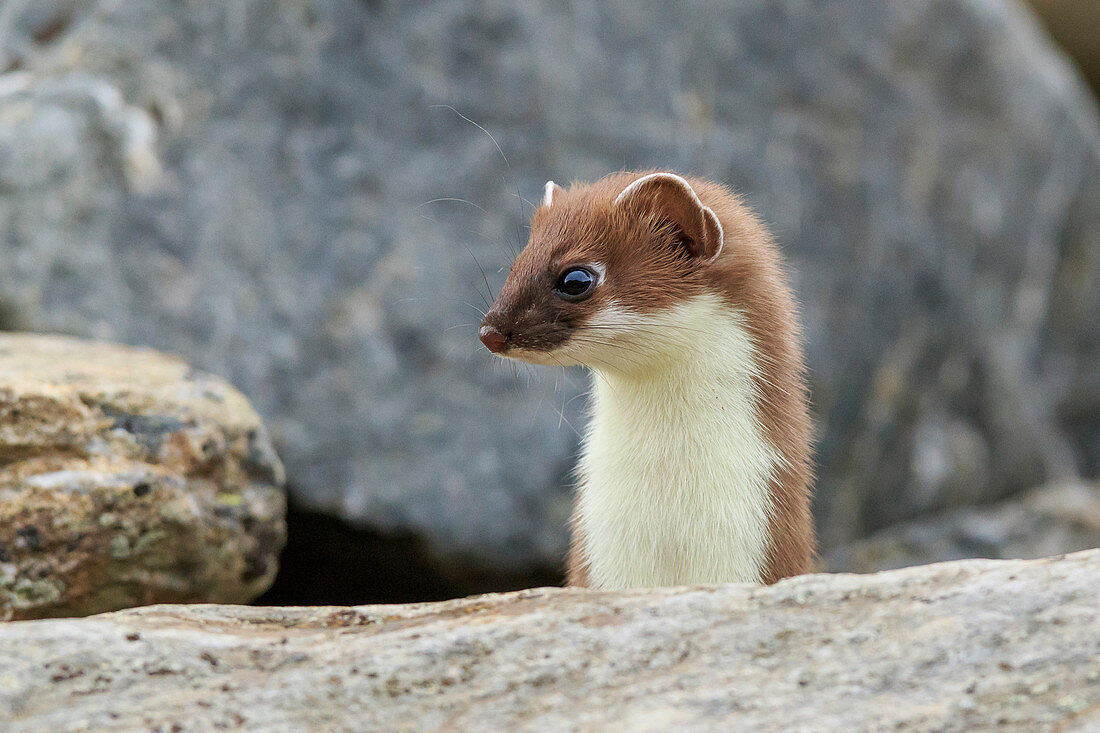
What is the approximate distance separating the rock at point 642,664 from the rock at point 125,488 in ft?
3.06

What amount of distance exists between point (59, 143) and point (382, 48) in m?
1.62

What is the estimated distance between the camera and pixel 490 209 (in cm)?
519

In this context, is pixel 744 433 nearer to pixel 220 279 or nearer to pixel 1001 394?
pixel 220 279

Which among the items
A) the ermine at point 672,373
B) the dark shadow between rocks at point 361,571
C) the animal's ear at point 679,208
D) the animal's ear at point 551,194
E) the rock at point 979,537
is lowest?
the rock at point 979,537

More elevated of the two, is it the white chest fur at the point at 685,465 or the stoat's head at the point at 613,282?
the stoat's head at the point at 613,282

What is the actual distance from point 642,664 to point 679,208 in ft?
4.62

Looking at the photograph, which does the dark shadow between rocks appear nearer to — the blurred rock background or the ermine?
the blurred rock background

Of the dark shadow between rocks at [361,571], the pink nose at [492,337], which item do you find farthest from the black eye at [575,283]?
the dark shadow between rocks at [361,571]

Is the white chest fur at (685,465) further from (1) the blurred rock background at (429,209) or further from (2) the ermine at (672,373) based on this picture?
(1) the blurred rock background at (429,209)

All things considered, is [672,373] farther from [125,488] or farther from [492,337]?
[125,488]

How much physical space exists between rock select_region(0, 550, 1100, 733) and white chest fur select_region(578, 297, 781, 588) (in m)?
0.53

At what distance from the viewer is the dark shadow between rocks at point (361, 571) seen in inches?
183

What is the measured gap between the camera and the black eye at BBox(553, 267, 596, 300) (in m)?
2.84

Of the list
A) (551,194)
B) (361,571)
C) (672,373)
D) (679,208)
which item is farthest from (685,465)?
(361,571)
